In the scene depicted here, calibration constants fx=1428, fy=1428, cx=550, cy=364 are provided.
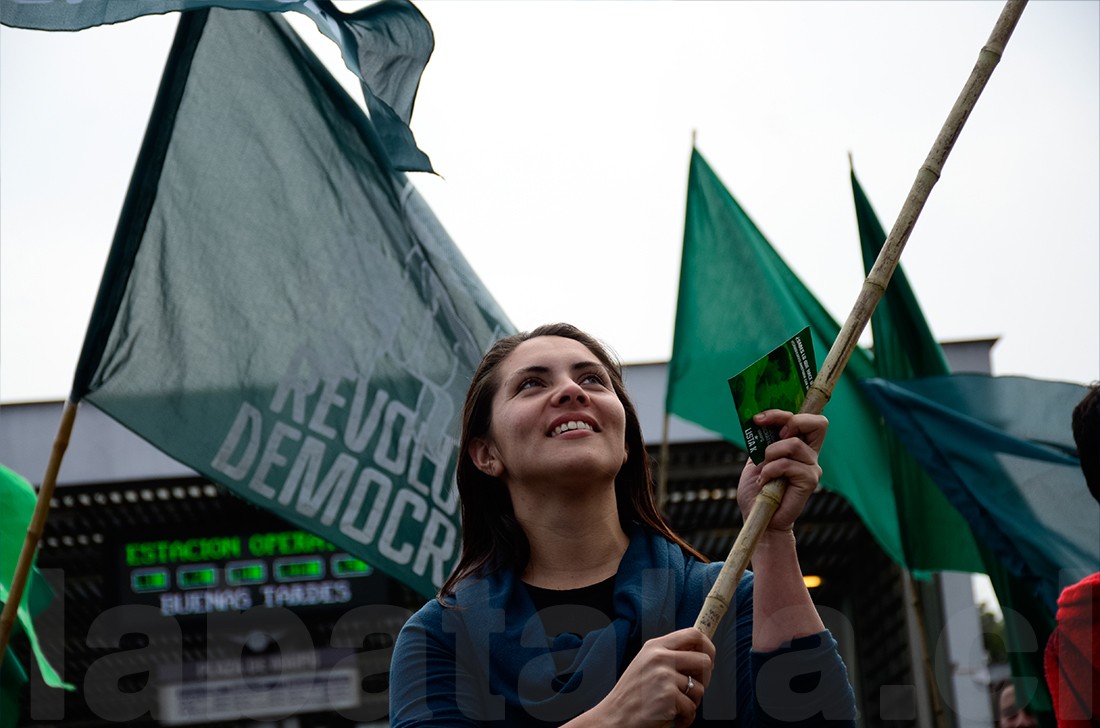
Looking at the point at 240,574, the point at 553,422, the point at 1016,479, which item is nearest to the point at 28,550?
the point at 553,422

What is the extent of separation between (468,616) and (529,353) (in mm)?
576

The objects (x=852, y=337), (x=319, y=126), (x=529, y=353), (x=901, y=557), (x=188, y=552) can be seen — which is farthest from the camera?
(x=188, y=552)

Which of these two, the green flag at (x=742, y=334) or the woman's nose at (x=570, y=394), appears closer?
the woman's nose at (x=570, y=394)

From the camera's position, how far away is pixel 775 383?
7.23 ft

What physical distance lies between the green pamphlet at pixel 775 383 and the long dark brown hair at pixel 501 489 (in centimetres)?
51

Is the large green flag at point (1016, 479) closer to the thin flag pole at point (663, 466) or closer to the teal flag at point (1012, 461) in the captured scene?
the teal flag at point (1012, 461)

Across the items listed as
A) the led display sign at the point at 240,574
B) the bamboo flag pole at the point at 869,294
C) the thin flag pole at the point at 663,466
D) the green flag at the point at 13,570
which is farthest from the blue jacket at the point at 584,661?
the led display sign at the point at 240,574

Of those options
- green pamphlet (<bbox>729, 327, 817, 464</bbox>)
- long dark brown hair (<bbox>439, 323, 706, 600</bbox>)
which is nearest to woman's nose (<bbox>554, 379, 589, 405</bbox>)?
long dark brown hair (<bbox>439, 323, 706, 600</bbox>)

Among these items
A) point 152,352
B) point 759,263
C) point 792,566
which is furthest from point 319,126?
point 792,566

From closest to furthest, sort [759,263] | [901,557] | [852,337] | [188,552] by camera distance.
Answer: [852,337]
[901,557]
[759,263]
[188,552]

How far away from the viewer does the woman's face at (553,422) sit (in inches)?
101

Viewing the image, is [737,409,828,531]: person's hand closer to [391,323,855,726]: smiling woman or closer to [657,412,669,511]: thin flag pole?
Result: [391,323,855,726]: smiling woman

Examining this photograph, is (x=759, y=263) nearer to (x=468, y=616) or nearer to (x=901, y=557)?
(x=901, y=557)

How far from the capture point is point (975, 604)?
12992 millimetres
